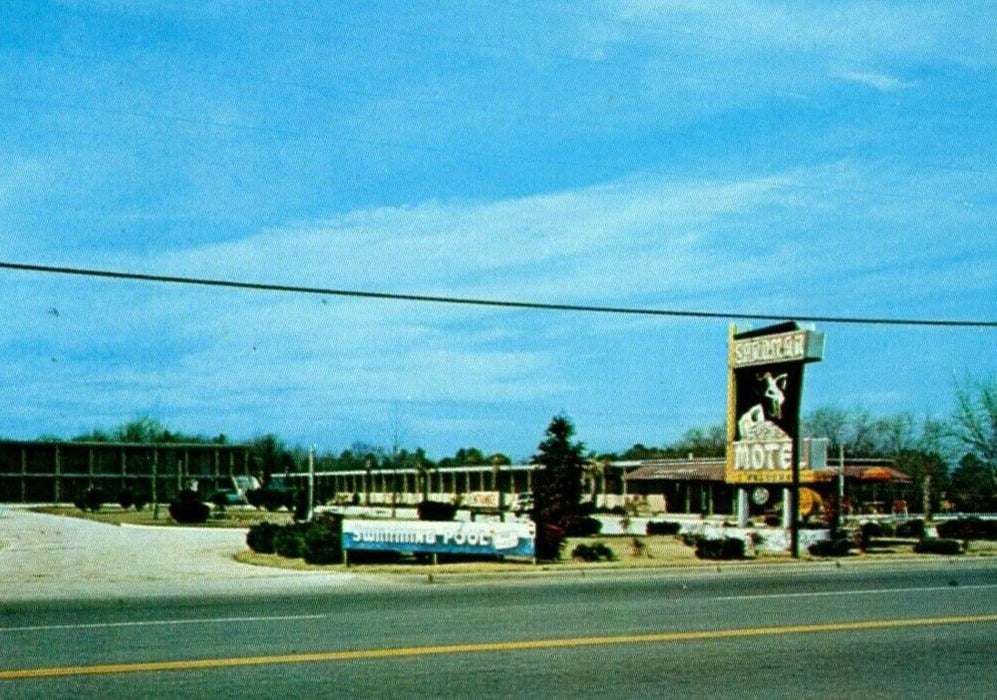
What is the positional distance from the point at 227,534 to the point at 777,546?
19.2 metres

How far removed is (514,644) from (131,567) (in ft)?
52.8

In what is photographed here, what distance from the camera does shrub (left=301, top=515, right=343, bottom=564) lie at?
2498 cm

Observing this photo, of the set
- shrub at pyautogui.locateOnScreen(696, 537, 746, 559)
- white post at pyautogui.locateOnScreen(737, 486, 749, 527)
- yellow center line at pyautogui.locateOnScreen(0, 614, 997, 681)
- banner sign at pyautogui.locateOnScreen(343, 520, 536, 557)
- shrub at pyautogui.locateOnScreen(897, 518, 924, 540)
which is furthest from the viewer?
shrub at pyautogui.locateOnScreen(897, 518, 924, 540)

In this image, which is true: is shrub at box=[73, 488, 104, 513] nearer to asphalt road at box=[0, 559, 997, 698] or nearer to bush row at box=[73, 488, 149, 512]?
bush row at box=[73, 488, 149, 512]

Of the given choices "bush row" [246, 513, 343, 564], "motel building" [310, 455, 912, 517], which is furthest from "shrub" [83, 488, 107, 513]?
"bush row" [246, 513, 343, 564]

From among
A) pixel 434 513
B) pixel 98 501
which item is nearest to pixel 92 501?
pixel 98 501

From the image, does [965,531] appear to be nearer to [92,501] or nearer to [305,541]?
[305,541]

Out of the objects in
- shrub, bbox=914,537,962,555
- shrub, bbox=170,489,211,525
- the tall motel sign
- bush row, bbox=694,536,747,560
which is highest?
the tall motel sign

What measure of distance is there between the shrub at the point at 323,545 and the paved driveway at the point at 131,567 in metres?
1.16

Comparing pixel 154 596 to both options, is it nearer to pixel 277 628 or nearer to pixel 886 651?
pixel 277 628

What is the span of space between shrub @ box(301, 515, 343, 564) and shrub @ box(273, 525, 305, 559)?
1.52 ft

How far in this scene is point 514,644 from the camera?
38.9 feet

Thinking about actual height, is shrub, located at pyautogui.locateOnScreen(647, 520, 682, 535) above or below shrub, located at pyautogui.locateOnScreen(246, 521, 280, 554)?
below

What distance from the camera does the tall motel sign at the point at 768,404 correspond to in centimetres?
3073
